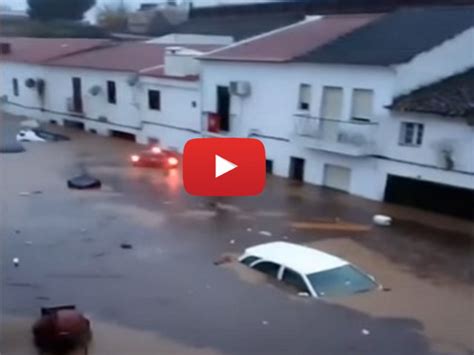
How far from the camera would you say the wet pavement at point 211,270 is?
8016 mm

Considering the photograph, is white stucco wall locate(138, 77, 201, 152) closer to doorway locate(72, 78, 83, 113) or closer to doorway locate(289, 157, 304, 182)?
doorway locate(289, 157, 304, 182)

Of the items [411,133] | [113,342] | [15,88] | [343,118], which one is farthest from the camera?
[15,88]

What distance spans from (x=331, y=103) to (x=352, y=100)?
77 cm

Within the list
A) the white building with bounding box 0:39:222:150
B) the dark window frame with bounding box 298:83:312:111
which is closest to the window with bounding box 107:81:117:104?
the white building with bounding box 0:39:222:150

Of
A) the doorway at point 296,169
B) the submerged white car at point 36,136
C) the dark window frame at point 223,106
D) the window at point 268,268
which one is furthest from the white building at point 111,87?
the window at point 268,268

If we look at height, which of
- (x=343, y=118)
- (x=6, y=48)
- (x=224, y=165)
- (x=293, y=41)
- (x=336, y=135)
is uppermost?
(x=293, y=41)

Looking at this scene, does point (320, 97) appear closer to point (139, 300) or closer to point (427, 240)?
point (427, 240)

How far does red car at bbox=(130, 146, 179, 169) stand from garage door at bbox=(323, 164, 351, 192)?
481 cm

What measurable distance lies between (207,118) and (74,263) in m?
10.1

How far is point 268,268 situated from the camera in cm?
962

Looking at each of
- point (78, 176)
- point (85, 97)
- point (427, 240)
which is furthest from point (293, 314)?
point (85, 97)

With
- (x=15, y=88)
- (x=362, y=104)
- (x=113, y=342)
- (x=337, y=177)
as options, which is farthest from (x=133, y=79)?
(x=113, y=342)

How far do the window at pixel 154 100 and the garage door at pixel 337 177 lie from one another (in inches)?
314

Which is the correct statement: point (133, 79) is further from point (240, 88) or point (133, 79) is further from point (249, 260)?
point (249, 260)
